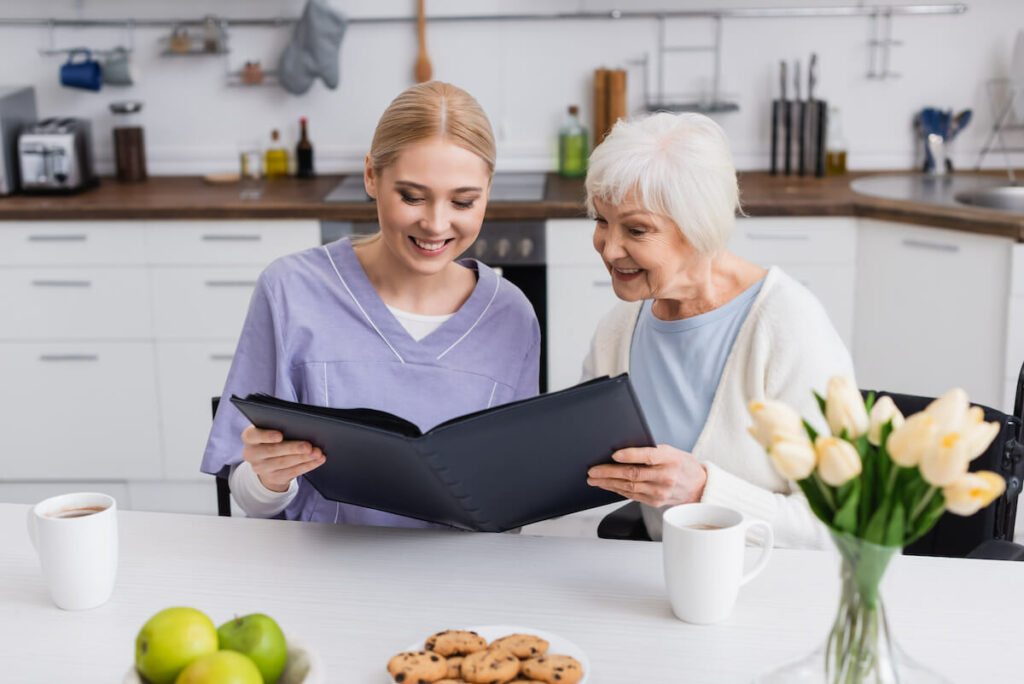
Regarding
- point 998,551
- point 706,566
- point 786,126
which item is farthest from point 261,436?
point 786,126

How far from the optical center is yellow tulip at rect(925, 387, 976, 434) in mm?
833

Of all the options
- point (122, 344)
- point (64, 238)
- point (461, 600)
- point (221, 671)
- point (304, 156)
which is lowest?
point (122, 344)

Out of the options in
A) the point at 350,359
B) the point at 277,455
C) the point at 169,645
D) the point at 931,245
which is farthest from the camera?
the point at 931,245

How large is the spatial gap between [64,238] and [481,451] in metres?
2.32

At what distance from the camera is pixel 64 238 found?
3168mm

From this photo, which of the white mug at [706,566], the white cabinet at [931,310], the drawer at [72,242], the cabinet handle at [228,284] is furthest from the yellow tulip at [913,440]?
the drawer at [72,242]

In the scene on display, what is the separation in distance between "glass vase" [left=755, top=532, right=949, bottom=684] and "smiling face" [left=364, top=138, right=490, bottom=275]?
2.80 feet

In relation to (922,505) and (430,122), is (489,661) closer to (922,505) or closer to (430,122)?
(922,505)

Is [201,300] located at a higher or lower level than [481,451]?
lower

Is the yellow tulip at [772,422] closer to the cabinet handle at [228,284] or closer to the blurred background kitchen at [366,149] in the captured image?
the blurred background kitchen at [366,149]

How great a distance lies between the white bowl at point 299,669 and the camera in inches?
36.6

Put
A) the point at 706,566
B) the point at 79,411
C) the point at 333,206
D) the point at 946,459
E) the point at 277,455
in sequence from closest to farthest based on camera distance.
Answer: the point at 946,459 < the point at 706,566 < the point at 277,455 < the point at 333,206 < the point at 79,411

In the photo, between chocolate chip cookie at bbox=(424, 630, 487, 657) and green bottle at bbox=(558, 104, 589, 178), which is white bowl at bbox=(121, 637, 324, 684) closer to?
chocolate chip cookie at bbox=(424, 630, 487, 657)

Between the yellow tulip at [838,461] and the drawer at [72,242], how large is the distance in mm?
2674
